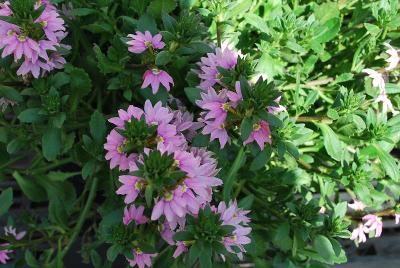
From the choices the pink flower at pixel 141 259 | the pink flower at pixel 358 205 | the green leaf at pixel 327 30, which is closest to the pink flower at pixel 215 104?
the pink flower at pixel 141 259

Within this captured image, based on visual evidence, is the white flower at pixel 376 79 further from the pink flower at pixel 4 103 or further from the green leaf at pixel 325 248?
the pink flower at pixel 4 103

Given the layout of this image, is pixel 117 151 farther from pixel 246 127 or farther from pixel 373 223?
pixel 373 223

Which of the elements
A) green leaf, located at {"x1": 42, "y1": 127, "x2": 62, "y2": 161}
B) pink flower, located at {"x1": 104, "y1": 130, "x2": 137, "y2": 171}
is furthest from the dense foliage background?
pink flower, located at {"x1": 104, "y1": 130, "x2": 137, "y2": 171}

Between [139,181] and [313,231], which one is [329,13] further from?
[139,181]

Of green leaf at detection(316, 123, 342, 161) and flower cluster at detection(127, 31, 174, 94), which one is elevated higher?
flower cluster at detection(127, 31, 174, 94)

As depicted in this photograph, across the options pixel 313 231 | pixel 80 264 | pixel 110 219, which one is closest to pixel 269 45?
pixel 313 231

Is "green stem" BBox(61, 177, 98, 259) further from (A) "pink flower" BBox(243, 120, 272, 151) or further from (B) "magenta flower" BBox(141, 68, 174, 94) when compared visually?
(A) "pink flower" BBox(243, 120, 272, 151)
